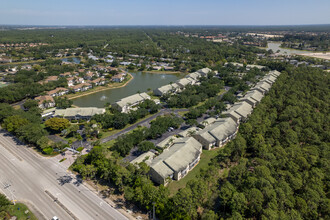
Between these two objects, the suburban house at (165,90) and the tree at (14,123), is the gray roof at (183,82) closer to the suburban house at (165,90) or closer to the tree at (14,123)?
the suburban house at (165,90)

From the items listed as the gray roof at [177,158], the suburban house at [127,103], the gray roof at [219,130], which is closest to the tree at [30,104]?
the suburban house at [127,103]

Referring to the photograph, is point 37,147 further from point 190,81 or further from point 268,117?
point 190,81

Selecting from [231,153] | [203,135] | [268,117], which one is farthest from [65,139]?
[268,117]

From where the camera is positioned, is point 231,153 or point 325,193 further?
A: point 231,153

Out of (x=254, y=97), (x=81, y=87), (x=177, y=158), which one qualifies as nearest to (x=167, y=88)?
(x=254, y=97)

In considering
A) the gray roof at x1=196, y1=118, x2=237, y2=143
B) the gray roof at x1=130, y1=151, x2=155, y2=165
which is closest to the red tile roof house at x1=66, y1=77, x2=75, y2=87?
the gray roof at x1=130, y1=151, x2=155, y2=165

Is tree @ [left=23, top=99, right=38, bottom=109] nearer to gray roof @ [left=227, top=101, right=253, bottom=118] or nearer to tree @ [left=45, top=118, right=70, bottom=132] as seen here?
tree @ [left=45, top=118, right=70, bottom=132]
